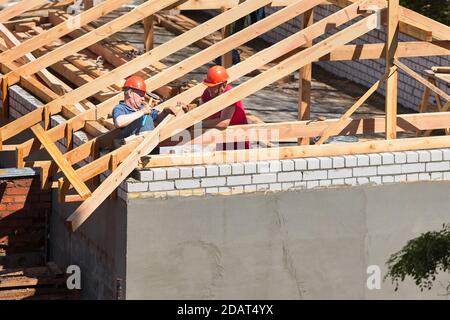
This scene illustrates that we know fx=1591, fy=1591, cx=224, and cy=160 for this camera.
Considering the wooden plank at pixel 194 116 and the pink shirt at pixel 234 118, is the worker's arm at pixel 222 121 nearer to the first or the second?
the pink shirt at pixel 234 118

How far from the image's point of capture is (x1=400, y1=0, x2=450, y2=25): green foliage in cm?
2134

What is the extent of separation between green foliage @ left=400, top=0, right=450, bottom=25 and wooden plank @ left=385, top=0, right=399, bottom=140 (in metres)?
5.24

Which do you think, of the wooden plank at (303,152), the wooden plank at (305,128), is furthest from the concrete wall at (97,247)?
the wooden plank at (305,128)

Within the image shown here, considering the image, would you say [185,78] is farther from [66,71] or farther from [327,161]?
[327,161]

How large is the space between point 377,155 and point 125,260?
2.71 meters

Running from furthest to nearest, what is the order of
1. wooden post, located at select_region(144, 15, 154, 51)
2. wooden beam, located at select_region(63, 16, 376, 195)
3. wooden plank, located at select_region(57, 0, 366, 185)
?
wooden post, located at select_region(144, 15, 154, 51) → wooden plank, located at select_region(57, 0, 366, 185) → wooden beam, located at select_region(63, 16, 376, 195)

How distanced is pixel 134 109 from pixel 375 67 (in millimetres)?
6272

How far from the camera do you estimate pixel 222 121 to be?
1566 centimetres

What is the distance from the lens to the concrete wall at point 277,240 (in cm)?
1496

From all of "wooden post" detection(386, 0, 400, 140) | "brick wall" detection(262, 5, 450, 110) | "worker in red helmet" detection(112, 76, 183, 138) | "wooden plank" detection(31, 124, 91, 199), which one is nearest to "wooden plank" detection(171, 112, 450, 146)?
"wooden post" detection(386, 0, 400, 140)

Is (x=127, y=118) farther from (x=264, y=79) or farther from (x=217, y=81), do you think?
(x=264, y=79)

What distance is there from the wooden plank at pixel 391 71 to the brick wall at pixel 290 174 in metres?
0.44

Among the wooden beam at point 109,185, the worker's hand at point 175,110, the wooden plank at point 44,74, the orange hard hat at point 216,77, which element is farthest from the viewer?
the wooden plank at point 44,74

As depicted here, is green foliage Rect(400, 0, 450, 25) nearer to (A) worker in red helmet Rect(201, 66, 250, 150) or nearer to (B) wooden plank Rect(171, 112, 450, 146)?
(B) wooden plank Rect(171, 112, 450, 146)
